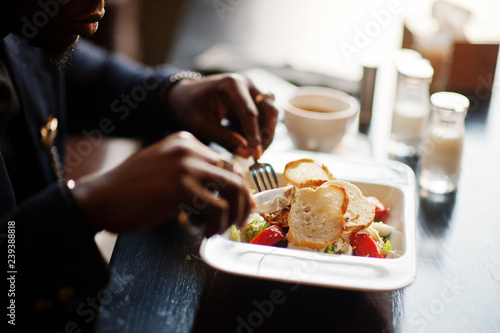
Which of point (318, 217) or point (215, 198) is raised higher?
point (215, 198)

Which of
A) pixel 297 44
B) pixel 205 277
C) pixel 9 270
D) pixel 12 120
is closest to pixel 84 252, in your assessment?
pixel 9 270

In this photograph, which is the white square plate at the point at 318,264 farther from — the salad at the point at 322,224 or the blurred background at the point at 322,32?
the blurred background at the point at 322,32

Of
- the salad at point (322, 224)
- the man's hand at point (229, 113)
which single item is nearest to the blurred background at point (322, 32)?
the man's hand at point (229, 113)

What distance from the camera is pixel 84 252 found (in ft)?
2.48

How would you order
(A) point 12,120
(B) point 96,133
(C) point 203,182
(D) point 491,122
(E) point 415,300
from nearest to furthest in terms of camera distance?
(C) point 203,182
(E) point 415,300
(A) point 12,120
(D) point 491,122
(B) point 96,133

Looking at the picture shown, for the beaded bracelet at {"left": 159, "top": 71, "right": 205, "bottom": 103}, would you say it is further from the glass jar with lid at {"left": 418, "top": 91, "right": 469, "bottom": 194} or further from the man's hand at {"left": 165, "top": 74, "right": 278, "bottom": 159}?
the glass jar with lid at {"left": 418, "top": 91, "right": 469, "bottom": 194}

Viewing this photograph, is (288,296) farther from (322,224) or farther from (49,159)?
(49,159)

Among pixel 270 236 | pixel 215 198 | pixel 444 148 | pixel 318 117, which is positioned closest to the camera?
pixel 215 198

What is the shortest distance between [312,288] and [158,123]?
766mm

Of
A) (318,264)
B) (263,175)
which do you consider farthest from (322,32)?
(318,264)

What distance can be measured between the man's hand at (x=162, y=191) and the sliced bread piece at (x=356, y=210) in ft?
0.93

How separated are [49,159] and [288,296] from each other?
86cm

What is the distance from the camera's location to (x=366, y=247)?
3.06 ft

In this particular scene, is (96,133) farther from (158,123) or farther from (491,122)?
(491,122)
